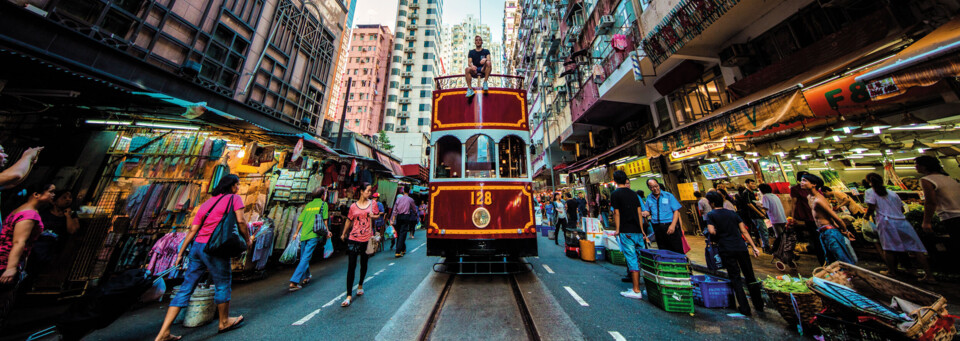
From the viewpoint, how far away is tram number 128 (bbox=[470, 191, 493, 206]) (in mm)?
5209

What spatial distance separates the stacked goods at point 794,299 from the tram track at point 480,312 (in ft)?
9.67

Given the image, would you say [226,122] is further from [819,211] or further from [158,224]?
[819,211]

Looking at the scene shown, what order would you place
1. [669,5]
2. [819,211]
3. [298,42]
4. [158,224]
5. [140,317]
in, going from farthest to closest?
[298,42] < [669,5] < [158,224] < [819,211] < [140,317]

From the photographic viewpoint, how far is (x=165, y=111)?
4.64m

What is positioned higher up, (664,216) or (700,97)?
(700,97)

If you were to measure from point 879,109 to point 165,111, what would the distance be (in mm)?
13239

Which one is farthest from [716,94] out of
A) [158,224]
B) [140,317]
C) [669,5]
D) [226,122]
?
[158,224]

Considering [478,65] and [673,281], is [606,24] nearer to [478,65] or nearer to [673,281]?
[478,65]

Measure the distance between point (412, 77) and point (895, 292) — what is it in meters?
42.6

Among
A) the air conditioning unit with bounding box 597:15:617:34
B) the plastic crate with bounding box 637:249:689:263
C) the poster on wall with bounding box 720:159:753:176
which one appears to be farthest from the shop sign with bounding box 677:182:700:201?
the plastic crate with bounding box 637:249:689:263

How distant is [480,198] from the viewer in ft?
17.1

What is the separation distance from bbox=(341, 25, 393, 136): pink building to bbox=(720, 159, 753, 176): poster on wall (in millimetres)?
37793

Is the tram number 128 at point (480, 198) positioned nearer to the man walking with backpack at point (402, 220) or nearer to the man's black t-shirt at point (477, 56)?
the man walking with backpack at point (402, 220)

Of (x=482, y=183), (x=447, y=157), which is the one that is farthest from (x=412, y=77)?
(x=482, y=183)
